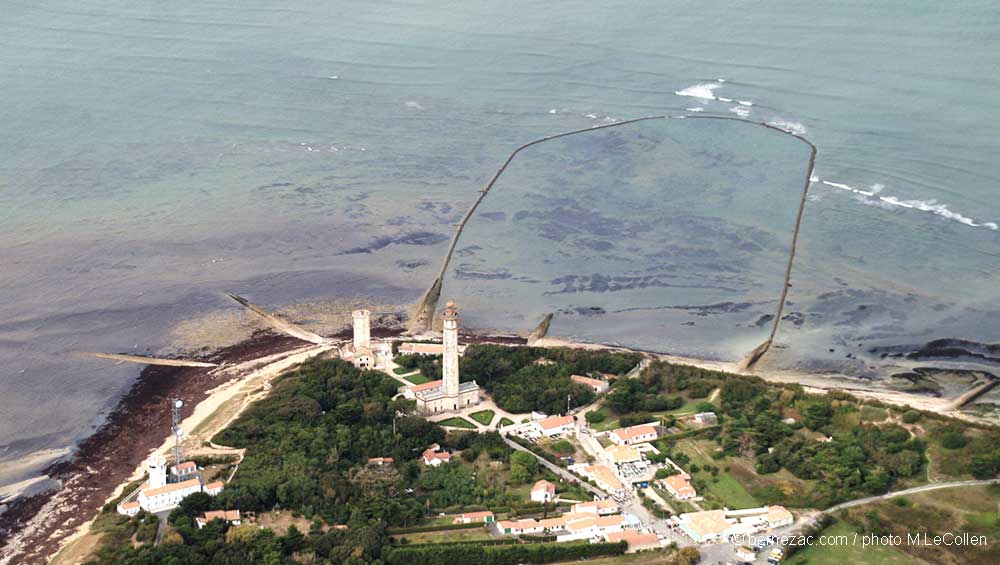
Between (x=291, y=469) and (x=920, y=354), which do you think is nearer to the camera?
(x=291, y=469)

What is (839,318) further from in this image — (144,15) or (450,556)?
(144,15)

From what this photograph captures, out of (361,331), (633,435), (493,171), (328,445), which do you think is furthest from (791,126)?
(328,445)

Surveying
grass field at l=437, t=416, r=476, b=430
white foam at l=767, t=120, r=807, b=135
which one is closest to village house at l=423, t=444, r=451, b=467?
grass field at l=437, t=416, r=476, b=430

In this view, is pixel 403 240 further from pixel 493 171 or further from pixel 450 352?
pixel 450 352

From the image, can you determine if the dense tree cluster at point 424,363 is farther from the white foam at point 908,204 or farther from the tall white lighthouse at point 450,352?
the white foam at point 908,204

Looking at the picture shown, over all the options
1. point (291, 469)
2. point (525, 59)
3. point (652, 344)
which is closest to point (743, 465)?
point (652, 344)

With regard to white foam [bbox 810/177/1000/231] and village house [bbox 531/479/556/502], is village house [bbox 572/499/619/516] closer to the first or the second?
village house [bbox 531/479/556/502]

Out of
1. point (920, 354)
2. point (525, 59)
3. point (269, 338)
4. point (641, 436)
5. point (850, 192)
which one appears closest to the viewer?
point (641, 436)
